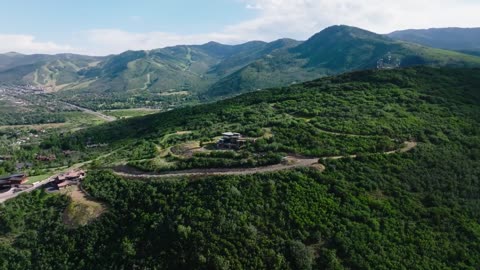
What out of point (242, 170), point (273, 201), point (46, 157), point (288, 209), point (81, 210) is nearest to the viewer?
point (288, 209)

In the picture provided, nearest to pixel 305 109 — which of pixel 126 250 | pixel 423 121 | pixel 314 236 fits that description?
pixel 423 121

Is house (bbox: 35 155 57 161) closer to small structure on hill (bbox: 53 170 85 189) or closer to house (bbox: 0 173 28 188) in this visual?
house (bbox: 0 173 28 188)

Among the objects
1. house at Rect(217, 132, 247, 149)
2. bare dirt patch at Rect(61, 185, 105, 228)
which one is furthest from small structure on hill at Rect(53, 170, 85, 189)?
house at Rect(217, 132, 247, 149)

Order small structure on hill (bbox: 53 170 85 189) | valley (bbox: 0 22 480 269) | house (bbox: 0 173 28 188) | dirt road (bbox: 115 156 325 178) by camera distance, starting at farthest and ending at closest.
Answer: house (bbox: 0 173 28 188) → small structure on hill (bbox: 53 170 85 189) → dirt road (bbox: 115 156 325 178) → valley (bbox: 0 22 480 269)

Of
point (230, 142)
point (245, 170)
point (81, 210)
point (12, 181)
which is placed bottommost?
point (12, 181)

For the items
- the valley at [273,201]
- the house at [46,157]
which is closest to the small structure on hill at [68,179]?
the valley at [273,201]

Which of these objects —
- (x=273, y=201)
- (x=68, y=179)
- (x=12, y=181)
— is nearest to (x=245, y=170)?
(x=273, y=201)

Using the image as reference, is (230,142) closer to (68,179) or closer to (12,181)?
(68,179)

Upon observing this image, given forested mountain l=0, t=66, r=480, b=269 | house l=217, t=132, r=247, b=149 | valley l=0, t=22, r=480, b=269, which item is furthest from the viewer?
house l=217, t=132, r=247, b=149

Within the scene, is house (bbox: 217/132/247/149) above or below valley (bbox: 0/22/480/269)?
above
